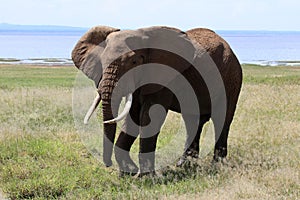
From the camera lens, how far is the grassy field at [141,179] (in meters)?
6.74

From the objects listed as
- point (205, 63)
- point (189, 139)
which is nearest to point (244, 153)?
point (189, 139)

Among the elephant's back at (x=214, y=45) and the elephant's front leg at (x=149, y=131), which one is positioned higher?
the elephant's back at (x=214, y=45)

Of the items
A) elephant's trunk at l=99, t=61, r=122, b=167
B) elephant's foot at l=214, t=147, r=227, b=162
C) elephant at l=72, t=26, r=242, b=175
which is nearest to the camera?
elephant's trunk at l=99, t=61, r=122, b=167

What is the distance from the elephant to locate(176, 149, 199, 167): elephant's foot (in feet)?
0.12

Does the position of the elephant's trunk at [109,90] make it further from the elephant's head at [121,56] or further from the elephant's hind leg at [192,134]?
the elephant's hind leg at [192,134]

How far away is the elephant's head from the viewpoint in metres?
6.52

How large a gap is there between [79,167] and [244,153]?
9.25ft

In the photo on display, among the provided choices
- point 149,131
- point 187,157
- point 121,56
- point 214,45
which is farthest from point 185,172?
point 121,56

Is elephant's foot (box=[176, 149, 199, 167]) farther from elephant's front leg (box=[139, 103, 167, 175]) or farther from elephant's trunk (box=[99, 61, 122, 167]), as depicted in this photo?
elephant's trunk (box=[99, 61, 122, 167])

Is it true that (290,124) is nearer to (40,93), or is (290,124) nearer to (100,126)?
(100,126)

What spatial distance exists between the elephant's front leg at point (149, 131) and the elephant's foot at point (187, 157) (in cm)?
86

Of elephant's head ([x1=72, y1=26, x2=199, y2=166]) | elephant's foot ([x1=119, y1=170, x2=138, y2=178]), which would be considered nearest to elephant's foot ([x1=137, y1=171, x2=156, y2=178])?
elephant's foot ([x1=119, y1=170, x2=138, y2=178])

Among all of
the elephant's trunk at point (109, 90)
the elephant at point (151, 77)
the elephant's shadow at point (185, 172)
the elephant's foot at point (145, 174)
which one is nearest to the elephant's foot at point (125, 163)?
the elephant at point (151, 77)

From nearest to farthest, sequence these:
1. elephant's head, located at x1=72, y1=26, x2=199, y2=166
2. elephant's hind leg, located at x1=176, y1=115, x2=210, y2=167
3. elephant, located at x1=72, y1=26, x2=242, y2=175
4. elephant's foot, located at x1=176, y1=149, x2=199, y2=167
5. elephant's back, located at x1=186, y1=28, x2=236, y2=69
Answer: elephant's head, located at x1=72, y1=26, x2=199, y2=166
elephant, located at x1=72, y1=26, x2=242, y2=175
elephant's back, located at x1=186, y1=28, x2=236, y2=69
elephant's foot, located at x1=176, y1=149, x2=199, y2=167
elephant's hind leg, located at x1=176, y1=115, x2=210, y2=167
